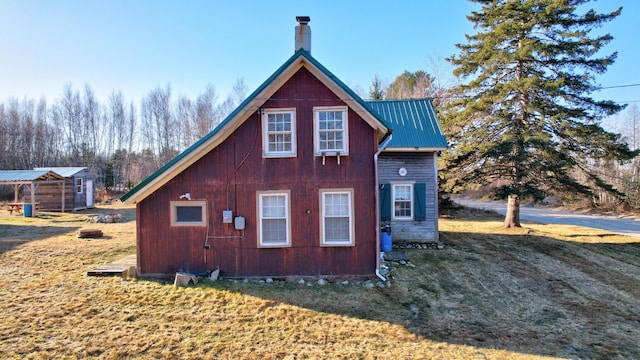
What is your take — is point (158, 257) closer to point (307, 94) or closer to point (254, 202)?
point (254, 202)

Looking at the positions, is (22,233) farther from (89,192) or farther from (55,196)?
(89,192)

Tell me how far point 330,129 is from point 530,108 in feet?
40.3

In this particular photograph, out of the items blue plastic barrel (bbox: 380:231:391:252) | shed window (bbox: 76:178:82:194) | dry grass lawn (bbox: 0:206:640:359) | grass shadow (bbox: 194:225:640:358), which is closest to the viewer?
dry grass lawn (bbox: 0:206:640:359)

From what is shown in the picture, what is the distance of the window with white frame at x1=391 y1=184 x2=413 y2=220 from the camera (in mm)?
13408

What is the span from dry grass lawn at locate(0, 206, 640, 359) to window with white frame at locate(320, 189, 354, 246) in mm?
1304

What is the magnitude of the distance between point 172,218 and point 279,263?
131 inches

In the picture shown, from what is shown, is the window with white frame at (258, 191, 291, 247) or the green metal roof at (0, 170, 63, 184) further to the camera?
the green metal roof at (0, 170, 63, 184)

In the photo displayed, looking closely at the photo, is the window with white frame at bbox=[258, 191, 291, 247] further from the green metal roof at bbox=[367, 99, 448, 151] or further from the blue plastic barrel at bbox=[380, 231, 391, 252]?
the green metal roof at bbox=[367, 99, 448, 151]

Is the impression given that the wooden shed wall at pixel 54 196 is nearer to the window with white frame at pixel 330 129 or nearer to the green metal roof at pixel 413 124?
the green metal roof at pixel 413 124

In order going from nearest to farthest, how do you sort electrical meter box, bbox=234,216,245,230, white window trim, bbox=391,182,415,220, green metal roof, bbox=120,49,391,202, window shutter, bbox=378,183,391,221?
green metal roof, bbox=120,49,391,202
electrical meter box, bbox=234,216,245,230
window shutter, bbox=378,183,391,221
white window trim, bbox=391,182,415,220

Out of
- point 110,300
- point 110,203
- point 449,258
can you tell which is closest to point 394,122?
point 449,258

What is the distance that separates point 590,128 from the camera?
15.4 m

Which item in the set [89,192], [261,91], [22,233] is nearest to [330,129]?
[261,91]

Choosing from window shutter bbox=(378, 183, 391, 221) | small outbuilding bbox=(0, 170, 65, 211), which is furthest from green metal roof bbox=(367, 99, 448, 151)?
small outbuilding bbox=(0, 170, 65, 211)
